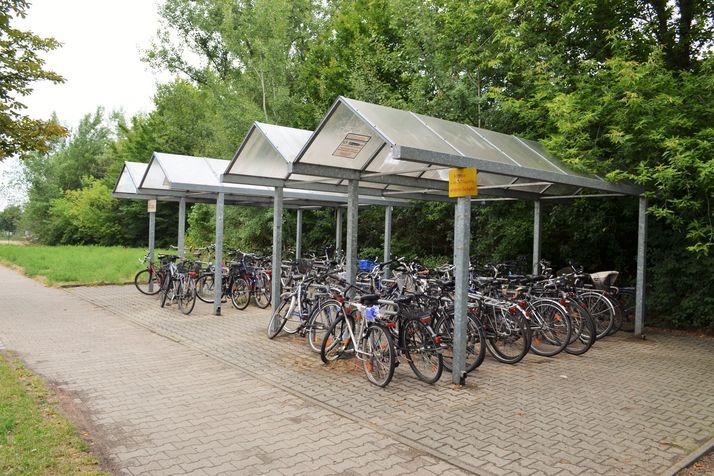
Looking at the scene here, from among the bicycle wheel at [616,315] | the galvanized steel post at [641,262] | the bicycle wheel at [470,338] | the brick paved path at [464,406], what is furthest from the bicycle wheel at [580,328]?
the galvanized steel post at [641,262]

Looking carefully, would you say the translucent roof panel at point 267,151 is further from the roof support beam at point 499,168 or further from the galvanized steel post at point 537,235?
the galvanized steel post at point 537,235

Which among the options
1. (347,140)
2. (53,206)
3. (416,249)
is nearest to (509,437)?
(347,140)

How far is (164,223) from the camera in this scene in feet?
105

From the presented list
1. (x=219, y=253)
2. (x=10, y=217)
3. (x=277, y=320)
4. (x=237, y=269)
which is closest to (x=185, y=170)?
(x=219, y=253)

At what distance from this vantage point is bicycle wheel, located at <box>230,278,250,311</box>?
9.85m

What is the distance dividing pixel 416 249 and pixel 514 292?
827 centimetres

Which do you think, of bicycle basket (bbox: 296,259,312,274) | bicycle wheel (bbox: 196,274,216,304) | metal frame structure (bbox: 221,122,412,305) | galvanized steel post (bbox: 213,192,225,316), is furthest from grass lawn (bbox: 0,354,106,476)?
bicycle basket (bbox: 296,259,312,274)

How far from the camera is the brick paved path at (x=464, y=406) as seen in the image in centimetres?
365

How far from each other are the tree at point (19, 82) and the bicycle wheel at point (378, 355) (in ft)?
24.6

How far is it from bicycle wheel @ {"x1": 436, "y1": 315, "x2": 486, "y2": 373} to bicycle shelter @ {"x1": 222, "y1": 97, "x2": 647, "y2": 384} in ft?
1.29

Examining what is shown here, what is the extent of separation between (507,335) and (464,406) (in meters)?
1.78

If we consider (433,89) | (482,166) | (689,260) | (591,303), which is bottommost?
(591,303)

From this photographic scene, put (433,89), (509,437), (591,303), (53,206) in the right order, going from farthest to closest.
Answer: (53,206) < (433,89) < (591,303) < (509,437)

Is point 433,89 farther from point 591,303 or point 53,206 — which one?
point 53,206
